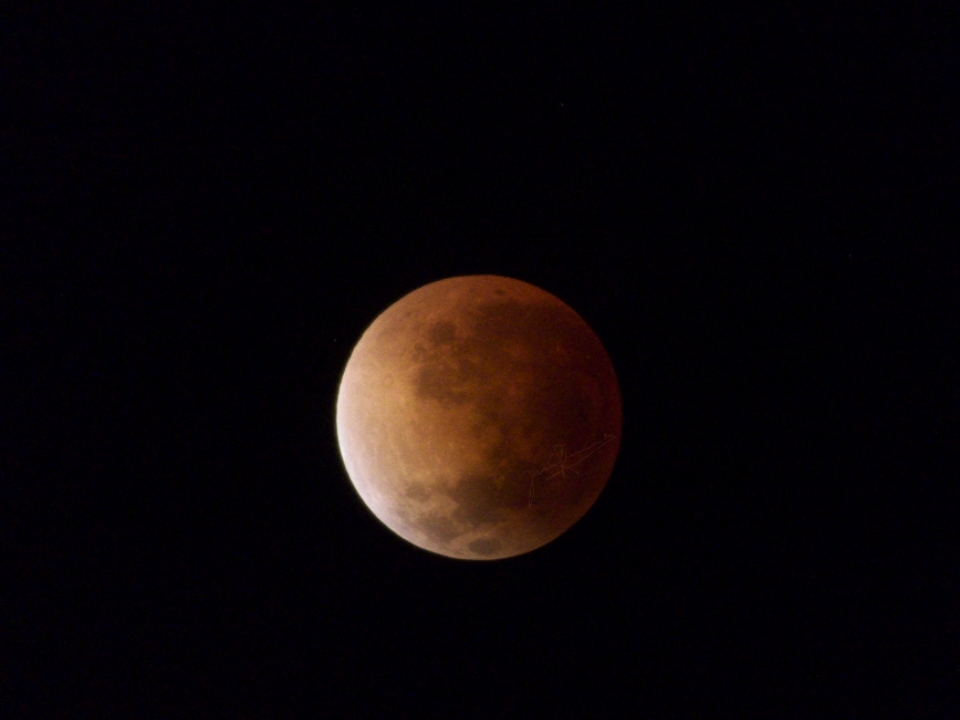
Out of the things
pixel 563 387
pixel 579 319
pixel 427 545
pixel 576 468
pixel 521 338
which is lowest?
pixel 427 545

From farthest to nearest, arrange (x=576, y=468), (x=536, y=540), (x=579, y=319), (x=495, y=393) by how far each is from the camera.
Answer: (x=579, y=319)
(x=536, y=540)
(x=576, y=468)
(x=495, y=393)

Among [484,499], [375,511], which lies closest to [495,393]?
[484,499]

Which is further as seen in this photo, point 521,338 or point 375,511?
point 375,511

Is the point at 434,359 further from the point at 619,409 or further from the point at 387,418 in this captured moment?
the point at 619,409

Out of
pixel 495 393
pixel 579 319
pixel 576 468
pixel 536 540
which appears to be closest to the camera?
pixel 495 393

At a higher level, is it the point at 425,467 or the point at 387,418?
the point at 387,418

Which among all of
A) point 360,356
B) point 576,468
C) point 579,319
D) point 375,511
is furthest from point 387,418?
point 579,319
